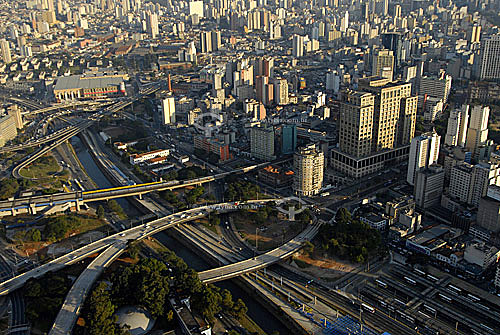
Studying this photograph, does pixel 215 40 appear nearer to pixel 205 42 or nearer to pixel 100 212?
pixel 205 42

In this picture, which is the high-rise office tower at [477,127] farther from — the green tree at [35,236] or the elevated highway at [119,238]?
the green tree at [35,236]

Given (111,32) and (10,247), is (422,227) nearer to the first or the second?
(10,247)

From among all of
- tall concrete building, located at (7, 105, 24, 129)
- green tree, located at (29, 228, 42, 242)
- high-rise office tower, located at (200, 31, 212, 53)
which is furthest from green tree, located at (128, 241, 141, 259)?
high-rise office tower, located at (200, 31, 212, 53)

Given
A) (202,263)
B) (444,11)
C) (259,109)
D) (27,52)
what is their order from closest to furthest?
1. (202,263)
2. (259,109)
3. (27,52)
4. (444,11)

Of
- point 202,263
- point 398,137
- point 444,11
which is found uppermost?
point 444,11

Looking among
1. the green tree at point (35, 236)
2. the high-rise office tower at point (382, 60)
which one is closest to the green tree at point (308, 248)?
the green tree at point (35, 236)

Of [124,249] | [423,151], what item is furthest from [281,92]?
[124,249]

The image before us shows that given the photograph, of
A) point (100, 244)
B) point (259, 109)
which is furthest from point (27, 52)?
point (100, 244)
